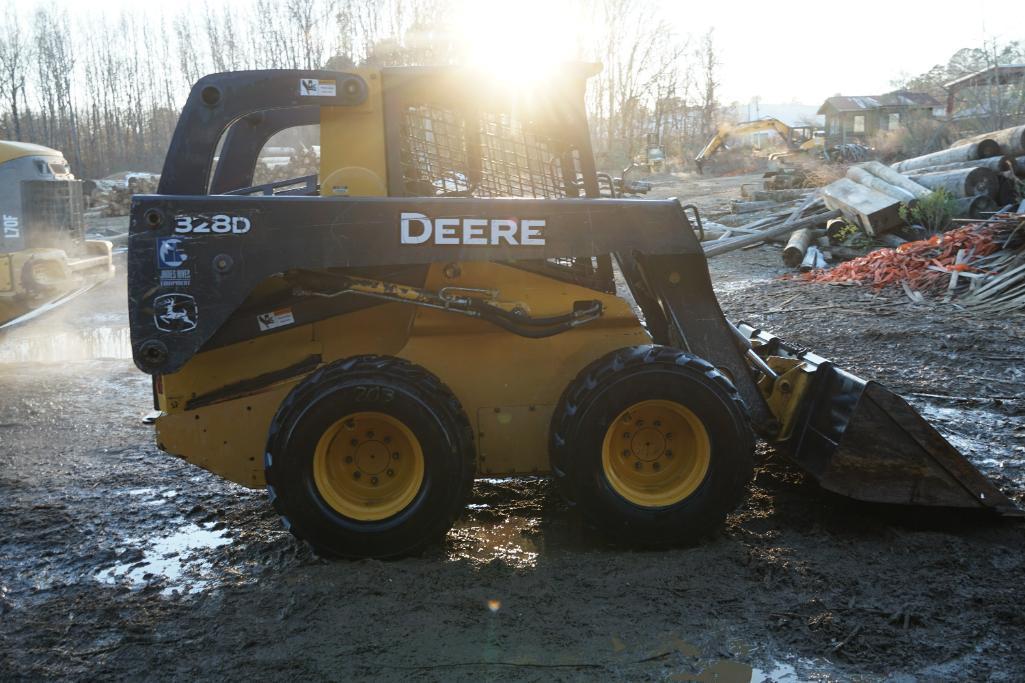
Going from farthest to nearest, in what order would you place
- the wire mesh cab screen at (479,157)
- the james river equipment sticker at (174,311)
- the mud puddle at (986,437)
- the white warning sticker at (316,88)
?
the mud puddle at (986,437) < the wire mesh cab screen at (479,157) < the white warning sticker at (316,88) < the james river equipment sticker at (174,311)

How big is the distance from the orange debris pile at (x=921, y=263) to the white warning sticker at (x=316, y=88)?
9.17 m

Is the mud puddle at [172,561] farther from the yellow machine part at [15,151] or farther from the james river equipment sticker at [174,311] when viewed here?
the yellow machine part at [15,151]

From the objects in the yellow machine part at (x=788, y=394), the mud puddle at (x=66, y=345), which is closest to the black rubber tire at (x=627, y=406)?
the yellow machine part at (x=788, y=394)

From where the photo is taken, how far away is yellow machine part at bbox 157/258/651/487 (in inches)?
177

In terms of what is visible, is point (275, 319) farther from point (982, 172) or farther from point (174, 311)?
point (982, 172)

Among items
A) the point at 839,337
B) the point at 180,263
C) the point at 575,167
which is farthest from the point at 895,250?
the point at 180,263

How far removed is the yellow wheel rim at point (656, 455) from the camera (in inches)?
173

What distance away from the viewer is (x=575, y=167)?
193 inches

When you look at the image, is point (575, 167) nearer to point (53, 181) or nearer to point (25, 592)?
point (25, 592)

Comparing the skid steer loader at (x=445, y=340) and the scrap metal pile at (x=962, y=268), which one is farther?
the scrap metal pile at (x=962, y=268)

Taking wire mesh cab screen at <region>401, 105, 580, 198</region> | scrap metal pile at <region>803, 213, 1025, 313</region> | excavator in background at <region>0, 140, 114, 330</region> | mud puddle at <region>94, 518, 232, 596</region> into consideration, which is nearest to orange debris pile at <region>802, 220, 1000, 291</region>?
scrap metal pile at <region>803, 213, 1025, 313</region>

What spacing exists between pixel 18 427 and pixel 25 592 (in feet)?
10.5

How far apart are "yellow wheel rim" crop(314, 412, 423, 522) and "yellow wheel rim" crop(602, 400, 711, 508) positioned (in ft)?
3.12

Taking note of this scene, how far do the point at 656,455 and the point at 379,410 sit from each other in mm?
1374
